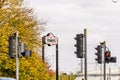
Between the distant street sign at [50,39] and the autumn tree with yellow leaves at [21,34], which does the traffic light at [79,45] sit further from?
the distant street sign at [50,39]

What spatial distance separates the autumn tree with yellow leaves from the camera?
51.8 metres

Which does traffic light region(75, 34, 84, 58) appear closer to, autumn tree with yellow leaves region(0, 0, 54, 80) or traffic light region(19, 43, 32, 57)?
traffic light region(19, 43, 32, 57)

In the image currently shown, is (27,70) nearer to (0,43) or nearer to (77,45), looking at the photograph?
(0,43)

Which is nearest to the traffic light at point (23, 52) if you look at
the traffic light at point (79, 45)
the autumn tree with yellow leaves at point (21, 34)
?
the traffic light at point (79, 45)

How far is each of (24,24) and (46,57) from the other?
1298 cm

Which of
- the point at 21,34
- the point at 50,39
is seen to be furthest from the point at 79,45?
the point at 50,39

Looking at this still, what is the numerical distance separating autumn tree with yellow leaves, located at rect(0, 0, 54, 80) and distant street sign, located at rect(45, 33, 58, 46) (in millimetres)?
3357

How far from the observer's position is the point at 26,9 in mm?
55062

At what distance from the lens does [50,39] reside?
199 ft

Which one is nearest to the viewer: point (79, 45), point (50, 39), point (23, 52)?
point (23, 52)

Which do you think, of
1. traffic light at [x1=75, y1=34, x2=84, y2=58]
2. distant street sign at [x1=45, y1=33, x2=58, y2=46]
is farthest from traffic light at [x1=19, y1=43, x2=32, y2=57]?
distant street sign at [x1=45, y1=33, x2=58, y2=46]

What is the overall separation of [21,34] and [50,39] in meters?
7.28

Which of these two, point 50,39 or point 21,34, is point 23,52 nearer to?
point 21,34

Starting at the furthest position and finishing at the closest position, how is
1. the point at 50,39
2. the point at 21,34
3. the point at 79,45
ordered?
the point at 50,39 → the point at 21,34 → the point at 79,45
